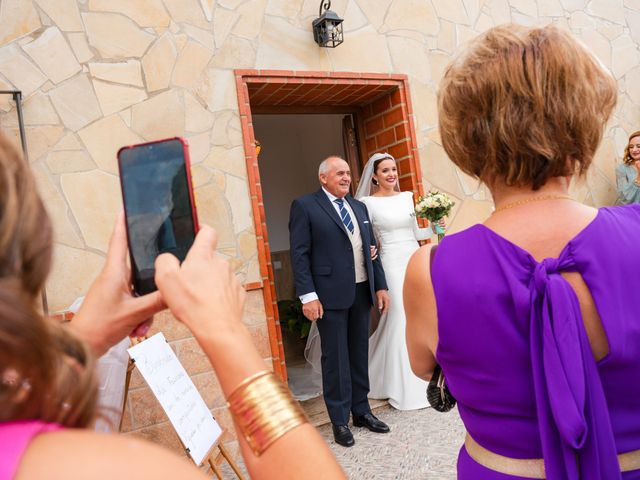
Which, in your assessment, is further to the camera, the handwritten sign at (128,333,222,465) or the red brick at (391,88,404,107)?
the red brick at (391,88,404,107)

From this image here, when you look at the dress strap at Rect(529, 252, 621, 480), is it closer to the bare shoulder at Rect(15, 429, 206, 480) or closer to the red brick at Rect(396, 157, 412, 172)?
the bare shoulder at Rect(15, 429, 206, 480)

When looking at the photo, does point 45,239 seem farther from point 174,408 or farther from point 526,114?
point 174,408

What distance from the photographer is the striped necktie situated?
495 centimetres

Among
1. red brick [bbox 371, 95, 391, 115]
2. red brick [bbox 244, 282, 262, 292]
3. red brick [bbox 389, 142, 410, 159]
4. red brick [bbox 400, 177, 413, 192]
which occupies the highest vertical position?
red brick [bbox 371, 95, 391, 115]

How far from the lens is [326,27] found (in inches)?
205

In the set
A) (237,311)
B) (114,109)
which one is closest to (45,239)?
(237,311)

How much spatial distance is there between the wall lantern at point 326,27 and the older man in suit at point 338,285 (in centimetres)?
118

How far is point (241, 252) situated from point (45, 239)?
425cm

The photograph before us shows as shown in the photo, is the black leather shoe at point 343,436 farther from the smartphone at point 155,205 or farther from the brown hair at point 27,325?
the brown hair at point 27,325

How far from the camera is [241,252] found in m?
4.84

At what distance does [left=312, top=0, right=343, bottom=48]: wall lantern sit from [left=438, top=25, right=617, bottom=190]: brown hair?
13.6 feet

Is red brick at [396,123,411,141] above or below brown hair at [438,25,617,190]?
above

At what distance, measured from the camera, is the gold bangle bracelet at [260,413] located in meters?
0.74

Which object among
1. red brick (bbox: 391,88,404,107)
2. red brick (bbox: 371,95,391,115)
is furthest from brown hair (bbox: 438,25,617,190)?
red brick (bbox: 371,95,391,115)
